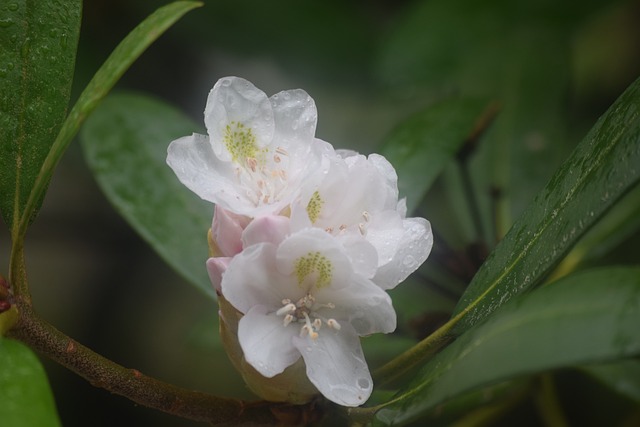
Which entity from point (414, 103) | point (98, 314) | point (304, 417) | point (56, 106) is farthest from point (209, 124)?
point (98, 314)

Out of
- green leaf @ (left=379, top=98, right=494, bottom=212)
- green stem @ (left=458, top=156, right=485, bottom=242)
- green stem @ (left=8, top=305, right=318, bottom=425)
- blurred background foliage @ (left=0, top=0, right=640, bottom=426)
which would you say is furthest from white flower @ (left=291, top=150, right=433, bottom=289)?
blurred background foliage @ (left=0, top=0, right=640, bottom=426)

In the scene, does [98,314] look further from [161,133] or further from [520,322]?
[520,322]

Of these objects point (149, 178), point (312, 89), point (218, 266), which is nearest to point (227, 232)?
point (218, 266)

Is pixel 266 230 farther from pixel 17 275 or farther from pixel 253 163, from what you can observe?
pixel 17 275

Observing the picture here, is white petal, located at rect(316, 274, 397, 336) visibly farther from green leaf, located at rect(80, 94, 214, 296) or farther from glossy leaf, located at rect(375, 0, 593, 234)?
glossy leaf, located at rect(375, 0, 593, 234)

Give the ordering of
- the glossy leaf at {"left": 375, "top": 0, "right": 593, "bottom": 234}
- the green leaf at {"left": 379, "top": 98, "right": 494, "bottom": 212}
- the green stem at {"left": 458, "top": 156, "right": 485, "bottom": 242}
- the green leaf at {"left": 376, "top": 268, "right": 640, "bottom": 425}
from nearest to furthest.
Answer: the green leaf at {"left": 376, "top": 268, "right": 640, "bottom": 425}, the green leaf at {"left": 379, "top": 98, "right": 494, "bottom": 212}, the green stem at {"left": 458, "top": 156, "right": 485, "bottom": 242}, the glossy leaf at {"left": 375, "top": 0, "right": 593, "bottom": 234}
